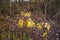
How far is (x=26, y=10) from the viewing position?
11.6 metres

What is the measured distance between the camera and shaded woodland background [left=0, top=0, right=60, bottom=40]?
8273mm

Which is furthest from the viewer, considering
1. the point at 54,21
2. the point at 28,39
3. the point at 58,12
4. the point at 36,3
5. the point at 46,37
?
the point at 36,3

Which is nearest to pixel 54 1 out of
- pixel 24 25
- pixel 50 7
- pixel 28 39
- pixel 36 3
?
pixel 50 7

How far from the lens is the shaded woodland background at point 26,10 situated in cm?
827

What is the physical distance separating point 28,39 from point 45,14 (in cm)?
382

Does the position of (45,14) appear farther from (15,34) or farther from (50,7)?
(15,34)

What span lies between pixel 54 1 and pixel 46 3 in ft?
1.60

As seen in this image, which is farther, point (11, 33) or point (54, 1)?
point (54, 1)

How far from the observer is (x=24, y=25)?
344 inches

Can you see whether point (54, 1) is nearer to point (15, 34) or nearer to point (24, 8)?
point (24, 8)

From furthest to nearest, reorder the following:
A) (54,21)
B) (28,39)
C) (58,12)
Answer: (58,12) → (54,21) → (28,39)

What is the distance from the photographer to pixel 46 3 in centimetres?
1190

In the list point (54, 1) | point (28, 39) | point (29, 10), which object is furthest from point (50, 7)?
point (28, 39)

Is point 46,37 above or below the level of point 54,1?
below
